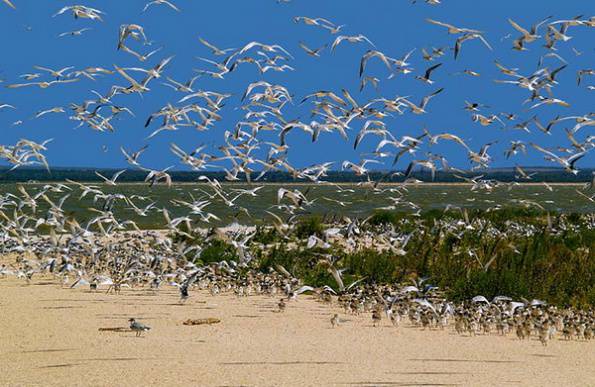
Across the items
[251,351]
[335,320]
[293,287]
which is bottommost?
[251,351]

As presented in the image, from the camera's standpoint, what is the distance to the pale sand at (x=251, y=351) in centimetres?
1138

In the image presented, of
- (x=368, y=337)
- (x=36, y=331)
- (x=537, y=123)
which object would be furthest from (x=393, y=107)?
(x=36, y=331)

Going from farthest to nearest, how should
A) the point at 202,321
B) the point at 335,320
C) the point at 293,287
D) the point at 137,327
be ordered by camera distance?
the point at 293,287 → the point at 202,321 → the point at 335,320 → the point at 137,327

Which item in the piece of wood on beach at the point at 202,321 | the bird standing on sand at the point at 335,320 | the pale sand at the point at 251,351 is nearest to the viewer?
the pale sand at the point at 251,351

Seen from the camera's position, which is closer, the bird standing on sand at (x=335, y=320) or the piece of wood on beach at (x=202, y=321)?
the bird standing on sand at (x=335, y=320)

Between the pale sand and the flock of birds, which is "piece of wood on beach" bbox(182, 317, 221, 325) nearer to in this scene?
the pale sand

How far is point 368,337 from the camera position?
14273 mm

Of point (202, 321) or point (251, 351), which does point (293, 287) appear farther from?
point (251, 351)

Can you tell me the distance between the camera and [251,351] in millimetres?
13102

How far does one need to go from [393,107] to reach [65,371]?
22.4 ft

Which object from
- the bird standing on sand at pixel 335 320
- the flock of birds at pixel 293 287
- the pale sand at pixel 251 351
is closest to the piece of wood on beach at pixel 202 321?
the pale sand at pixel 251 351

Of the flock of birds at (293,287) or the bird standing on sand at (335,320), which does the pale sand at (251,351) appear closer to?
the bird standing on sand at (335,320)

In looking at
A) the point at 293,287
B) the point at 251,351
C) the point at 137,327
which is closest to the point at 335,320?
the point at 251,351

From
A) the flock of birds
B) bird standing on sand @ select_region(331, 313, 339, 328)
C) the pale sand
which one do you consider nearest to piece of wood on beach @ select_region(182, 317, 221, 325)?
the pale sand
